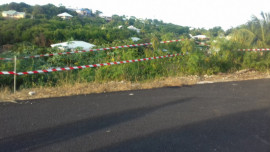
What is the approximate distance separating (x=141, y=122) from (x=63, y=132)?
1416mm

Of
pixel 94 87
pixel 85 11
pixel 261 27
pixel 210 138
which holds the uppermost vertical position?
pixel 85 11

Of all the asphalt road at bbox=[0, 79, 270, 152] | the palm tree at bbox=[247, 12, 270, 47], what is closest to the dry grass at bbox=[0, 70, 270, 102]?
the asphalt road at bbox=[0, 79, 270, 152]

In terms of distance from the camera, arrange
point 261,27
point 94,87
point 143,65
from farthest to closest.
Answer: point 261,27
point 143,65
point 94,87

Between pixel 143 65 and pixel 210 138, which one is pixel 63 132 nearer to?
pixel 210 138

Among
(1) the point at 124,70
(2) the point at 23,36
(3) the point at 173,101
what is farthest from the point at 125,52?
(2) the point at 23,36

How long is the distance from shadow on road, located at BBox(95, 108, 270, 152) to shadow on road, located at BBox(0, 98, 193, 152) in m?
0.80

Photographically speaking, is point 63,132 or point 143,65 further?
point 143,65

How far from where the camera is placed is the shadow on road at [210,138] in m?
3.71

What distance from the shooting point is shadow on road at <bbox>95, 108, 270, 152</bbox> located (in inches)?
146

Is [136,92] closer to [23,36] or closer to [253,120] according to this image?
[253,120]

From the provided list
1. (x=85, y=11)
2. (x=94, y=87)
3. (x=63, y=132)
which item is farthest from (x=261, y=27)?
(x=85, y=11)

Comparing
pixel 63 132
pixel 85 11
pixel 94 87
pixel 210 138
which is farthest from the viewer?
pixel 85 11

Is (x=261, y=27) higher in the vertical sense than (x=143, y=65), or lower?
higher

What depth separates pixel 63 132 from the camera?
14.0 ft
